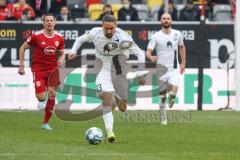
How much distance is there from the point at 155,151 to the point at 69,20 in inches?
536

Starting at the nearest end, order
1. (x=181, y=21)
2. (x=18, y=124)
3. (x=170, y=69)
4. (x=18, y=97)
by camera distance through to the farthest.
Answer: (x=18, y=124) → (x=170, y=69) → (x=18, y=97) → (x=181, y=21)

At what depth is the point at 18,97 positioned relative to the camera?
25750mm

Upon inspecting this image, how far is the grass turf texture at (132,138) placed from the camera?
1437cm

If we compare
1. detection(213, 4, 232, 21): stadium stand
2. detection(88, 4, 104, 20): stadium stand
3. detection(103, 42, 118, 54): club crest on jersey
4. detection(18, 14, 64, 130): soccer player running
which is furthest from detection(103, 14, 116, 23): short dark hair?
detection(213, 4, 232, 21): stadium stand

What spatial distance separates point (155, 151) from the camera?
14984mm

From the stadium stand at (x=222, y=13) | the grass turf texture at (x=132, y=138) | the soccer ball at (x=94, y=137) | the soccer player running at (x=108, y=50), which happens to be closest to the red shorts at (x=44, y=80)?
the grass turf texture at (x=132, y=138)

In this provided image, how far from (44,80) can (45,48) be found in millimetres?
679

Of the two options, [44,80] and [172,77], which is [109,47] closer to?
[44,80]

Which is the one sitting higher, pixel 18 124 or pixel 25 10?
pixel 25 10

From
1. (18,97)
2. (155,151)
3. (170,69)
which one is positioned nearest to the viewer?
(155,151)

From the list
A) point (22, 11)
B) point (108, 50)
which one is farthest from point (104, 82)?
point (22, 11)

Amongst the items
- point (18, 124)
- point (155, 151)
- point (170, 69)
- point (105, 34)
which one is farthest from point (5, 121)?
point (155, 151)

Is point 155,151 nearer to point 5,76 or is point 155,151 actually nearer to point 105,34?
point 105,34

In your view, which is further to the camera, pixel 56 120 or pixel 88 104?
pixel 88 104
